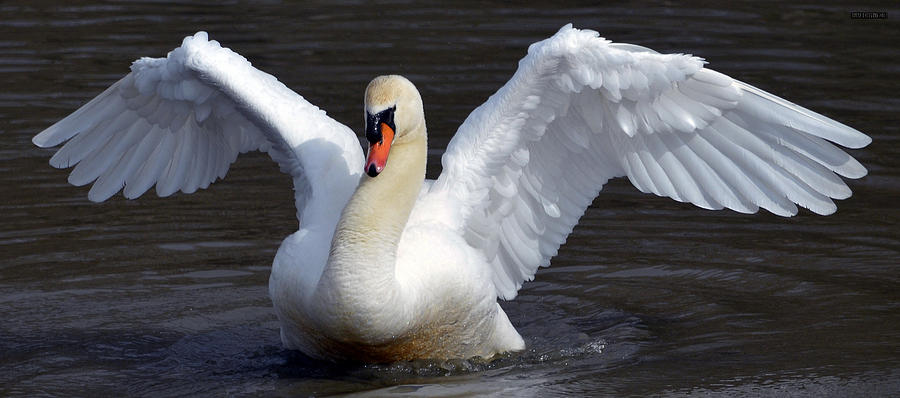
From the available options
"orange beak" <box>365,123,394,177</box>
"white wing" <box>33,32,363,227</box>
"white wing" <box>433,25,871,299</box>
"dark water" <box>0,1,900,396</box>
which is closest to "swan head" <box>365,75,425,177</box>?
"orange beak" <box>365,123,394,177</box>

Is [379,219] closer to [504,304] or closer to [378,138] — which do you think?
[378,138]

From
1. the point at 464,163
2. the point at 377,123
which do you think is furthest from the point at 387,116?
the point at 464,163

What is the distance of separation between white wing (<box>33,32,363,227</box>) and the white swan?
0.01 m

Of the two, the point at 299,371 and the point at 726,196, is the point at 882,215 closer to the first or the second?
the point at 726,196

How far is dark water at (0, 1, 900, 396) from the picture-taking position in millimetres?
7758

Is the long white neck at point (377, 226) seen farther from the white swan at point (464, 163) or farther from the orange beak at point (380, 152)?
the orange beak at point (380, 152)

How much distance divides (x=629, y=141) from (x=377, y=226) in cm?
144

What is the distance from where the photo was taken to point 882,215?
391 inches

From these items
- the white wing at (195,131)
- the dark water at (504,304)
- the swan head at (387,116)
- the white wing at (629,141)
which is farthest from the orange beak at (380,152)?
the dark water at (504,304)

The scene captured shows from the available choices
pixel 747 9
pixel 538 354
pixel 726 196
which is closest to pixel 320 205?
pixel 538 354

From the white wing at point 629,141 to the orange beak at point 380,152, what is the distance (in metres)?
0.85

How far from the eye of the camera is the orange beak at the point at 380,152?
6844 mm

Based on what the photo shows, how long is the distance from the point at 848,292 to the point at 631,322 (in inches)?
49.6

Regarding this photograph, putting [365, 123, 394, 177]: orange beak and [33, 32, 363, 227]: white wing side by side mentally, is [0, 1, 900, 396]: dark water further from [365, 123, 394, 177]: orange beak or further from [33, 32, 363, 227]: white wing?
[365, 123, 394, 177]: orange beak
